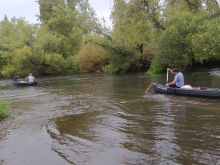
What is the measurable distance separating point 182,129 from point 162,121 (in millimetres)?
980

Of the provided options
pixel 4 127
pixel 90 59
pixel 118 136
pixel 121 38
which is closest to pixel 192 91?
pixel 118 136

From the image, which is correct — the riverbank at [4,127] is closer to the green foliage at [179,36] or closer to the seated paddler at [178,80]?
the seated paddler at [178,80]

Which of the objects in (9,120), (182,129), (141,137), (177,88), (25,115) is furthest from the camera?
(177,88)

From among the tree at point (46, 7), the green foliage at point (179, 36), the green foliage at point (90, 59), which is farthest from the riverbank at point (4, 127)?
the tree at point (46, 7)

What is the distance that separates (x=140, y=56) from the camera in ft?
103

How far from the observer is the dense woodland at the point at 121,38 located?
816 inches

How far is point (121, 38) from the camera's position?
959 inches

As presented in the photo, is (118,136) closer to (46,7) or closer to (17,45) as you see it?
(17,45)

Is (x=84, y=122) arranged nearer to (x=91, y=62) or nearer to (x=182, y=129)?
(x=182, y=129)

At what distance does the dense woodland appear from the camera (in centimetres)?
2073

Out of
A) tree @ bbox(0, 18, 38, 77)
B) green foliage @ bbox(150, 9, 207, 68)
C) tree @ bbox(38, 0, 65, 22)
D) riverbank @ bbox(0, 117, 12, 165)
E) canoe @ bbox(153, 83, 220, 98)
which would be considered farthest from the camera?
tree @ bbox(38, 0, 65, 22)

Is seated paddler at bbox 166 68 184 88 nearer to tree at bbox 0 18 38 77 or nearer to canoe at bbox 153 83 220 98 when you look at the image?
canoe at bbox 153 83 220 98

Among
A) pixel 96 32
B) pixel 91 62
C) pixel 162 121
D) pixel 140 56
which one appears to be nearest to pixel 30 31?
pixel 91 62

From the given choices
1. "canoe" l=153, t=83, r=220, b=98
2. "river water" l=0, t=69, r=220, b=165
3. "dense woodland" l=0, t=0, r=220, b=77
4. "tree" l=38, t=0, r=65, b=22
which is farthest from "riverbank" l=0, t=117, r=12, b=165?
"tree" l=38, t=0, r=65, b=22
